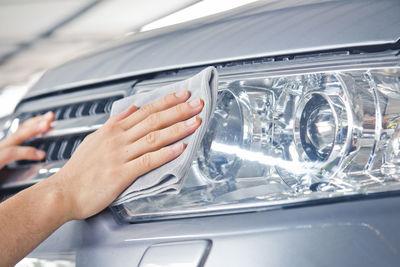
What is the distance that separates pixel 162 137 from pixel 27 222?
0.31 metres

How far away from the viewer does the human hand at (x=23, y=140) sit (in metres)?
1.21

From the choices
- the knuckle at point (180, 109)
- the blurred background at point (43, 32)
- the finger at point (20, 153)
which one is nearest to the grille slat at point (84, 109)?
the finger at point (20, 153)

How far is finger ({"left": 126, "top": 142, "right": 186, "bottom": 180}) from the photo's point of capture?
0.88 metres

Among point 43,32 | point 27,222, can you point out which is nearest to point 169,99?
point 27,222

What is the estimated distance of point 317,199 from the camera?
30.5 inches

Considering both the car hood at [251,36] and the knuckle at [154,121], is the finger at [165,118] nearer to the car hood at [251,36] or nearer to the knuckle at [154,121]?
the knuckle at [154,121]

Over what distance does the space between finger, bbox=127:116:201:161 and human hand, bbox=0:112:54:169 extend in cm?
35

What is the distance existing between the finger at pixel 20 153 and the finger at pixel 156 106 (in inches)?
12.5

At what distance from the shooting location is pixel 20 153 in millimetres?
1231

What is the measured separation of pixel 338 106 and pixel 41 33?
18.3ft

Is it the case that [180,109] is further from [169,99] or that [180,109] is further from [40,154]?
[40,154]

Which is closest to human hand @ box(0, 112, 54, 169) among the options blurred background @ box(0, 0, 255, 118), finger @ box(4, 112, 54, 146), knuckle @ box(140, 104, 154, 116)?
finger @ box(4, 112, 54, 146)

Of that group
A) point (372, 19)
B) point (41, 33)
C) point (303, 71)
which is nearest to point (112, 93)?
point (303, 71)

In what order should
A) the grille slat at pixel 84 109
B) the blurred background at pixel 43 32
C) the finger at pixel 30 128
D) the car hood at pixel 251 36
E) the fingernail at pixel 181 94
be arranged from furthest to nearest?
the blurred background at pixel 43 32 < the finger at pixel 30 128 < the grille slat at pixel 84 109 < the fingernail at pixel 181 94 < the car hood at pixel 251 36
